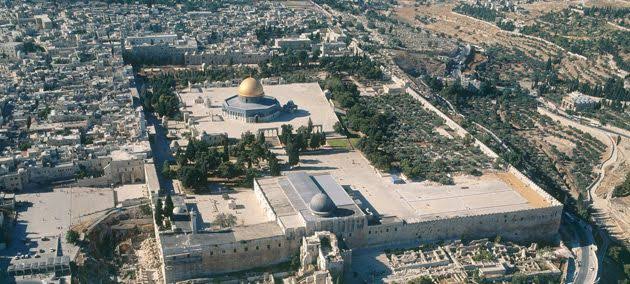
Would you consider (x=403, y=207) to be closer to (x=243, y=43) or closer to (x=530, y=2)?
(x=243, y=43)

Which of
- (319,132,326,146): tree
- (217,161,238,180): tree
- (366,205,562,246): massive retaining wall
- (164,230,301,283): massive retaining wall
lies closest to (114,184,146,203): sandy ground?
(217,161,238,180): tree

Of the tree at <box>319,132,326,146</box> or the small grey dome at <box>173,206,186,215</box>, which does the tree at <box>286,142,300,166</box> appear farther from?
the small grey dome at <box>173,206,186,215</box>

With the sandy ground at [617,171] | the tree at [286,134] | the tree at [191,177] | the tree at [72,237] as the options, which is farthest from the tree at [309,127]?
the sandy ground at [617,171]

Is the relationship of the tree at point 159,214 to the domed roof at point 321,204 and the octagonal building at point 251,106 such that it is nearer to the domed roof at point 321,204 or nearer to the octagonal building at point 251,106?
the domed roof at point 321,204

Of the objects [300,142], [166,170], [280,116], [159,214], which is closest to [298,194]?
[159,214]

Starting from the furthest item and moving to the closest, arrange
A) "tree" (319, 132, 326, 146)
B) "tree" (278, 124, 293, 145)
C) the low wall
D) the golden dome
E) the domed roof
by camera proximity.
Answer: the golden dome < "tree" (319, 132, 326, 146) < "tree" (278, 124, 293, 145) < the low wall < the domed roof

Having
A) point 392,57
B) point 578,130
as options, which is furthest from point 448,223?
point 392,57

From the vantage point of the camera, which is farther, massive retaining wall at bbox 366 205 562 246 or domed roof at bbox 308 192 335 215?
massive retaining wall at bbox 366 205 562 246
